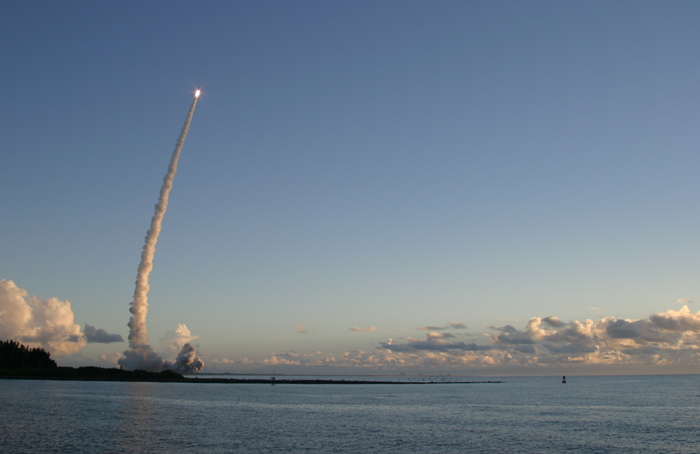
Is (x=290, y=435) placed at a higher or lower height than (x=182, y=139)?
lower

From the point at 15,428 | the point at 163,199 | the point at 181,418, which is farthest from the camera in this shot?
the point at 163,199

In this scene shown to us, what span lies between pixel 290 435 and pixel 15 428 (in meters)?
33.8

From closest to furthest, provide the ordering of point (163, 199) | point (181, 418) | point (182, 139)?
point (181, 418), point (182, 139), point (163, 199)

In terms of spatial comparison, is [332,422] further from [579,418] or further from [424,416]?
[579,418]

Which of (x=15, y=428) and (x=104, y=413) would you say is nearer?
(x=15, y=428)

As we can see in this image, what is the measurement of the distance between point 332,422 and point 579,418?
45.1 m

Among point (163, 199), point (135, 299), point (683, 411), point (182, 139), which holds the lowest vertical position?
point (683, 411)

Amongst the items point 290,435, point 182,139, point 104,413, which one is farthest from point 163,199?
point 290,435

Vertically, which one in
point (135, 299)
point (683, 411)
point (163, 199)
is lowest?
point (683, 411)

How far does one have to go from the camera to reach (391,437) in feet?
213

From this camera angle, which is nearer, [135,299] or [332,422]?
[332,422]

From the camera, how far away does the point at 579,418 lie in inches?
3575

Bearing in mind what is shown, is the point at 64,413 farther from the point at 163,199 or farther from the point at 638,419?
the point at 638,419

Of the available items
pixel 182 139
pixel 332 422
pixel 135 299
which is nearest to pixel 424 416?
pixel 332 422
